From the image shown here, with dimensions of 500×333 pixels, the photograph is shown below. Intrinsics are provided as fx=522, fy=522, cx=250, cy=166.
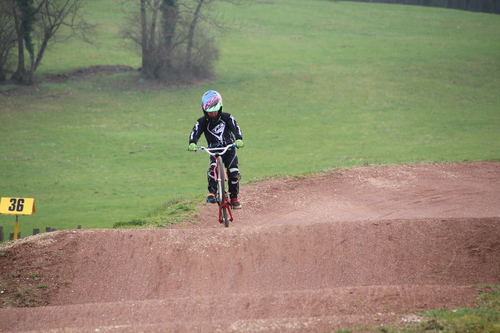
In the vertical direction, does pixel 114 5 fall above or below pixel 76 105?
above

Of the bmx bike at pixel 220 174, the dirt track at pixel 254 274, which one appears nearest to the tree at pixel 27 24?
the bmx bike at pixel 220 174

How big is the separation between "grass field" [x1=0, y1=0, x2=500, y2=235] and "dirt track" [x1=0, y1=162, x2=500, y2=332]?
7803mm

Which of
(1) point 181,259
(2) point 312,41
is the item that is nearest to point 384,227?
(1) point 181,259

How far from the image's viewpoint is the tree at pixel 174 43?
1631 inches

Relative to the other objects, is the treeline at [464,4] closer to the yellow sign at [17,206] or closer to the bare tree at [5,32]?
the bare tree at [5,32]

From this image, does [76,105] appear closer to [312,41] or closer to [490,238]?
[312,41]

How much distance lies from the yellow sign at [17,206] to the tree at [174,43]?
29.4 m

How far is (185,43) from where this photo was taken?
138ft

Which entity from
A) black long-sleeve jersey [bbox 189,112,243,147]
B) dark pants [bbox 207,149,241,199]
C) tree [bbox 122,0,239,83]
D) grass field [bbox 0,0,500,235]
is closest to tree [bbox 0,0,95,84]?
grass field [bbox 0,0,500,235]

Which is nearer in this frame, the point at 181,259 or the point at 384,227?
the point at 181,259

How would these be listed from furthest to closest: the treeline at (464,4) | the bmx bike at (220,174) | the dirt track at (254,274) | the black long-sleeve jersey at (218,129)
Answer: the treeline at (464,4) → the black long-sleeve jersey at (218,129) → the bmx bike at (220,174) → the dirt track at (254,274)

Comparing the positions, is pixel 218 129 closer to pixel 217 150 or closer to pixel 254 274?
pixel 217 150

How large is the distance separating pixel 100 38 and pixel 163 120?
2568 centimetres

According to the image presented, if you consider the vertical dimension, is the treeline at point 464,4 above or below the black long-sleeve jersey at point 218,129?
above
